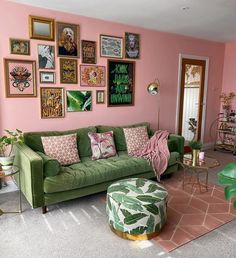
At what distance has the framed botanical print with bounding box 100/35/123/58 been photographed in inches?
151

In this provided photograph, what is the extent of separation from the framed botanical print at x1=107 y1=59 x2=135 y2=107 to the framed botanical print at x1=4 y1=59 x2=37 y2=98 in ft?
3.97

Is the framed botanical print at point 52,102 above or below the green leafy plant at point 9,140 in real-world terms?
above

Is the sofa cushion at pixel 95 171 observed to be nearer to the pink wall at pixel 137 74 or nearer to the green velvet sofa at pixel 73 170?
→ the green velvet sofa at pixel 73 170

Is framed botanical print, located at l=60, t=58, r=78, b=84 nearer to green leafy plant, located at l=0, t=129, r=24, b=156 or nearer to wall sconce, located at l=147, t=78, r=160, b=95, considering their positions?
green leafy plant, located at l=0, t=129, r=24, b=156

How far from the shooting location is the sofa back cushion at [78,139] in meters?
3.19

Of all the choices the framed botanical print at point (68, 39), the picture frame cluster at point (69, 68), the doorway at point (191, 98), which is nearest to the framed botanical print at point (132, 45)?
the picture frame cluster at point (69, 68)

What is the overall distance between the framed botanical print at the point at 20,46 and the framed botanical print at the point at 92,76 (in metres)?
0.81

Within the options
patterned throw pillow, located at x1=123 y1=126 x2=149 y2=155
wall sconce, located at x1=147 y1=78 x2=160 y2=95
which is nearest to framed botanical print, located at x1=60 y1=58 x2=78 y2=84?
patterned throw pillow, located at x1=123 y1=126 x2=149 y2=155

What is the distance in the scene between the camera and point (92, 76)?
382cm

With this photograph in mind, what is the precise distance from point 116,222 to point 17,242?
36.0 inches

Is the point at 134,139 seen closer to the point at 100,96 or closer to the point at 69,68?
the point at 100,96

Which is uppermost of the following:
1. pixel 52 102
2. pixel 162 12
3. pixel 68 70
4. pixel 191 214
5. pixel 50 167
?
pixel 162 12

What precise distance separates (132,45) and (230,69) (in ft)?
8.88

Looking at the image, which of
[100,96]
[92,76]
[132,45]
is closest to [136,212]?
[100,96]
